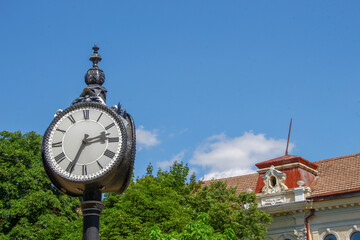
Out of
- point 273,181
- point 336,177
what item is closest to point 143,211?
point 273,181

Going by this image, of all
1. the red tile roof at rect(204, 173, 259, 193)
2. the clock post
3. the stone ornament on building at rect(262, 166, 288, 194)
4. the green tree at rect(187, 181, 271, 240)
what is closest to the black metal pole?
the clock post

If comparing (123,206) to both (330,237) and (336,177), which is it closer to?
(330,237)

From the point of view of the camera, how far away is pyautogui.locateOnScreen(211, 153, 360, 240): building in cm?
2808

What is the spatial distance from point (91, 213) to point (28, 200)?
78.5 feet

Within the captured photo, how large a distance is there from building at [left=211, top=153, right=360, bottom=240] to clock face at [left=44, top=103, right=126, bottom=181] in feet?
80.3

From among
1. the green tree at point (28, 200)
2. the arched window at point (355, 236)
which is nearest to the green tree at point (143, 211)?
the green tree at point (28, 200)

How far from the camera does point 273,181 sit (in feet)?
102

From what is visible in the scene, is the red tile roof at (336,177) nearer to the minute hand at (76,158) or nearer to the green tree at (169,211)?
the green tree at (169,211)

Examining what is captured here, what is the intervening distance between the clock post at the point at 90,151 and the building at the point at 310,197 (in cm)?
2442

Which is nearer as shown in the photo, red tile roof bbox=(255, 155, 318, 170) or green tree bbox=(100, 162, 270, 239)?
green tree bbox=(100, 162, 270, 239)

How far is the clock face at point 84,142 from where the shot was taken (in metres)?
4.68

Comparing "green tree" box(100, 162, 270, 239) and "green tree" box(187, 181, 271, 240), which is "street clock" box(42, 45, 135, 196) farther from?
"green tree" box(187, 181, 271, 240)

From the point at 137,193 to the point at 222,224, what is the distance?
3.80 m

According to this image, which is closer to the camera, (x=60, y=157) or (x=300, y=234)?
(x=60, y=157)
